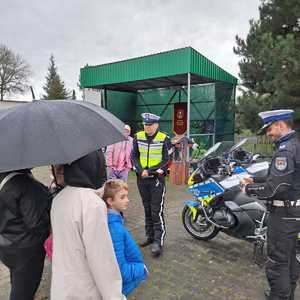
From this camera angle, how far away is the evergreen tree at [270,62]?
9.08m

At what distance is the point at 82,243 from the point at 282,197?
1.74 metres

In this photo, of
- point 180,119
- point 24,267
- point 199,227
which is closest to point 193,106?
point 180,119

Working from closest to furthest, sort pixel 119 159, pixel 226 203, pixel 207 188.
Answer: pixel 226 203 → pixel 207 188 → pixel 119 159

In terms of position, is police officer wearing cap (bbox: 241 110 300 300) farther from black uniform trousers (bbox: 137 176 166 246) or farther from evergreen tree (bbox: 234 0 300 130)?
evergreen tree (bbox: 234 0 300 130)

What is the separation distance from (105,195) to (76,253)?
0.42 meters

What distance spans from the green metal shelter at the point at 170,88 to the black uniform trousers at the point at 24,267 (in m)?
7.38

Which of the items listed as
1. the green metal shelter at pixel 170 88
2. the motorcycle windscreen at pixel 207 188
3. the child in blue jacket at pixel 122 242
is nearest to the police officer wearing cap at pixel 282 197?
the motorcycle windscreen at pixel 207 188

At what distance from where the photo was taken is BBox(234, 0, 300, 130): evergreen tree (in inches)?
357

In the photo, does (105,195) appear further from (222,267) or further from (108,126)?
(222,267)

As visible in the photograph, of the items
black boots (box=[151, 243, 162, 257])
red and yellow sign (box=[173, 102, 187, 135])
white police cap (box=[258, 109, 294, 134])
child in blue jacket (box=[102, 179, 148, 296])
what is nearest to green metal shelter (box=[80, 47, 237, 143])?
red and yellow sign (box=[173, 102, 187, 135])

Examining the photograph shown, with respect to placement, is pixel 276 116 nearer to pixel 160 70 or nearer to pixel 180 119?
pixel 160 70

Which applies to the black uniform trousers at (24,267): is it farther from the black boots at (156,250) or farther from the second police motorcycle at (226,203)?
the second police motorcycle at (226,203)

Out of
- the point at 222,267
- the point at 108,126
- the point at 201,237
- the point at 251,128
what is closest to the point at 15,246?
the point at 108,126

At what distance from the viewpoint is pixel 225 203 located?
142 inches
